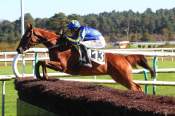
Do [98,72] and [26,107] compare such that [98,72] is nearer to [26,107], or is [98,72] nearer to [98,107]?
[26,107]

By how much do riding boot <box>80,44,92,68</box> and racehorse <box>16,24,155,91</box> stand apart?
85 millimetres

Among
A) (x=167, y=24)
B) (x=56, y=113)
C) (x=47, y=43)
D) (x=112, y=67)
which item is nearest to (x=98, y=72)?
(x=112, y=67)

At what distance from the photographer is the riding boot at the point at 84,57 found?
9445 mm

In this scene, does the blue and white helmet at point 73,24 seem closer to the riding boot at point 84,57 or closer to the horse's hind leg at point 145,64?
the riding boot at point 84,57

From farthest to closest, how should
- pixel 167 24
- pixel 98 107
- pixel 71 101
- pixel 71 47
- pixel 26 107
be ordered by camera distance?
1. pixel 167 24
2. pixel 71 47
3. pixel 26 107
4. pixel 71 101
5. pixel 98 107

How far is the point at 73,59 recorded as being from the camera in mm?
9516

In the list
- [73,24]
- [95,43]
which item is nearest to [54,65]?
[73,24]

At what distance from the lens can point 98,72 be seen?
970 cm

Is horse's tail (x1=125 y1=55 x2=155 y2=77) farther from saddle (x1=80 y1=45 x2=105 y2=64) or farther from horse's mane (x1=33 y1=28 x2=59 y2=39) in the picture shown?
horse's mane (x1=33 y1=28 x2=59 y2=39)

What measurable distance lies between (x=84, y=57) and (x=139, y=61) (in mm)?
926

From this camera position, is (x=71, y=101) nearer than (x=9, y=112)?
Yes

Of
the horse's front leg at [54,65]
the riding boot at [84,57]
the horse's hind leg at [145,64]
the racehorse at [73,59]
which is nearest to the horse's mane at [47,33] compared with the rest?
the racehorse at [73,59]

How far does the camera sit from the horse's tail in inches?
369

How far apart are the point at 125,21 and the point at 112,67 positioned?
78.7m
